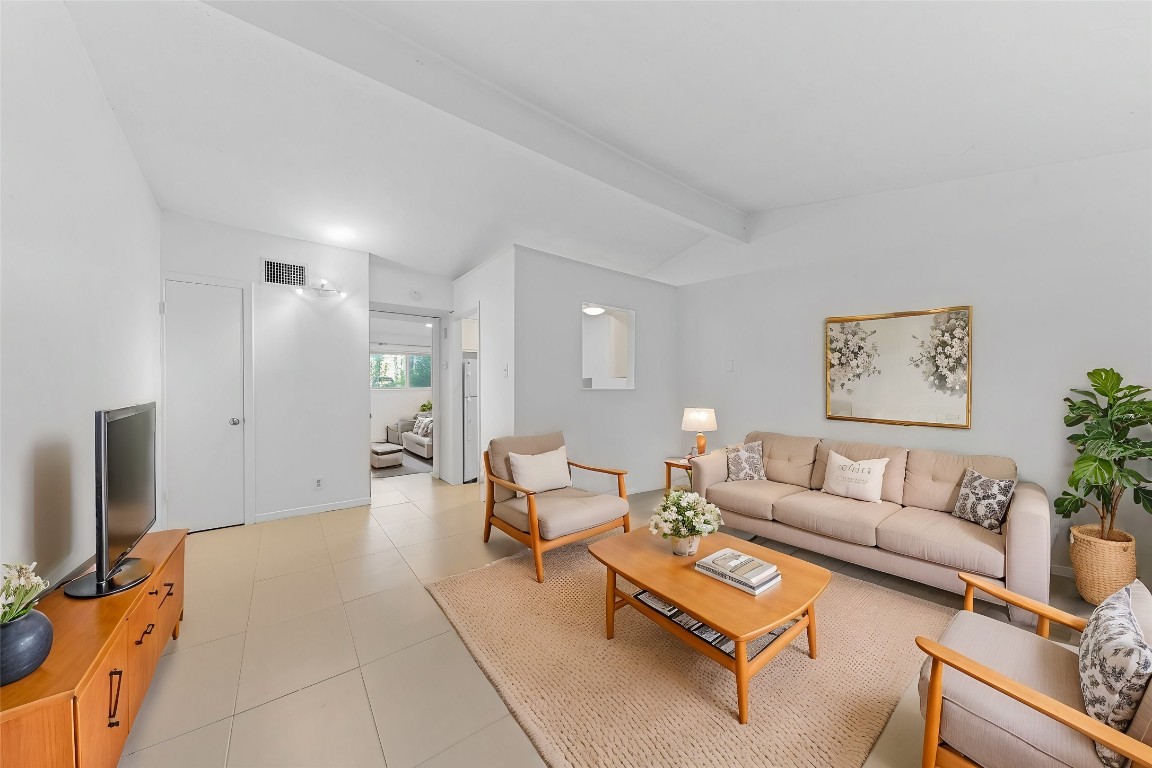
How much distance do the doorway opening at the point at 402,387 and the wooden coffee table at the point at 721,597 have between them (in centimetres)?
527

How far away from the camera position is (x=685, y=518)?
229 centimetres

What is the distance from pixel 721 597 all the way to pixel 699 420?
259 centimetres

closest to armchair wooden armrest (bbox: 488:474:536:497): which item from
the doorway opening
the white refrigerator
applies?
the white refrigerator

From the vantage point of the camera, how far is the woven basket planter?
2.40 meters

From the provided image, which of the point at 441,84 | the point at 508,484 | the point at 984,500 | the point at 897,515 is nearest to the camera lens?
the point at 441,84

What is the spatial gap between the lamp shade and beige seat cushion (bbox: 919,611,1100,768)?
2727mm

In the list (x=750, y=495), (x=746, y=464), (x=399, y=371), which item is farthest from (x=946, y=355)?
(x=399, y=371)

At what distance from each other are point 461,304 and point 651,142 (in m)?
3.00

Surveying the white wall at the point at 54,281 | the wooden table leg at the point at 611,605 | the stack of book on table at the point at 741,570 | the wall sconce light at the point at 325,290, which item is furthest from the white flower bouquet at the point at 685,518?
the wall sconce light at the point at 325,290

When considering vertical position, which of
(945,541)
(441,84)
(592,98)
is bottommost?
(945,541)

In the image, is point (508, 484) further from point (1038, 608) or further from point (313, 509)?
point (1038, 608)

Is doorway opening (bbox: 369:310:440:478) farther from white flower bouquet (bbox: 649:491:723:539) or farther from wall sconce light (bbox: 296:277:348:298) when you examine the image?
white flower bouquet (bbox: 649:491:723:539)

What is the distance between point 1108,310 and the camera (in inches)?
106

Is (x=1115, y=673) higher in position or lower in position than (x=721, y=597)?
higher
